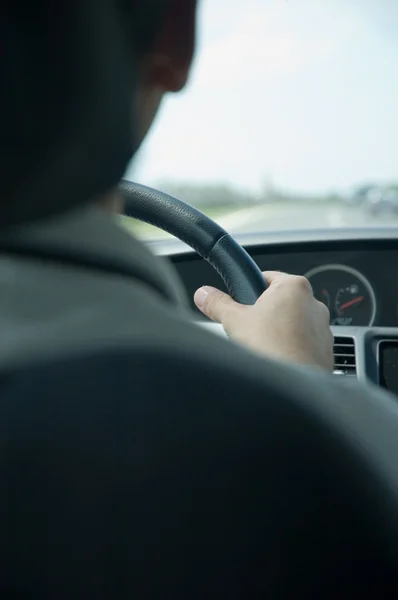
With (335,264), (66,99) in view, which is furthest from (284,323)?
(335,264)

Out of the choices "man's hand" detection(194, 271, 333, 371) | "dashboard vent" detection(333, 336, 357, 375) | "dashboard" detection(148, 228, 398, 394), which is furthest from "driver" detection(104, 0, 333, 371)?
"dashboard" detection(148, 228, 398, 394)

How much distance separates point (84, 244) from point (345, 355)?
2556mm

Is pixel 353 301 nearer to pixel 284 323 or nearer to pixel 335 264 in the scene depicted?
pixel 335 264

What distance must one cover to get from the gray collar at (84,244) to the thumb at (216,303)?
725 mm

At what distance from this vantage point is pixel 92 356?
0.73 metres

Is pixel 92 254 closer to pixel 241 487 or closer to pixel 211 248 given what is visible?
pixel 241 487

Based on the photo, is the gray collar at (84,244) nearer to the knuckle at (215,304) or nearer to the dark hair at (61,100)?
the dark hair at (61,100)

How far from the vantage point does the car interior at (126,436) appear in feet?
2.35

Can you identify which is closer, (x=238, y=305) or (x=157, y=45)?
(x=157, y=45)

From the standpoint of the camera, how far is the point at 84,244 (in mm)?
754

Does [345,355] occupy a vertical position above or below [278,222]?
below

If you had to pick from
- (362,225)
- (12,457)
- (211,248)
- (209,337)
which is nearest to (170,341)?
(209,337)

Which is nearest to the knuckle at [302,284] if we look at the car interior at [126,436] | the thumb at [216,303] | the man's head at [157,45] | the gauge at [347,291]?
the thumb at [216,303]

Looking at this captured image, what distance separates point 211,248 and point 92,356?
116 centimetres
